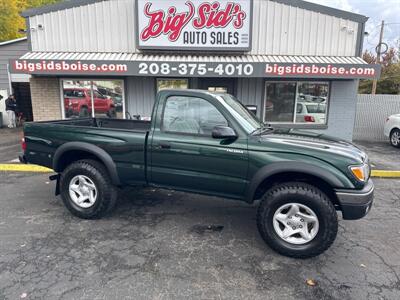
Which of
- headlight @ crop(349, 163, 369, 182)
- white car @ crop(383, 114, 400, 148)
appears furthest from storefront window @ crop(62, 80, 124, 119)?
white car @ crop(383, 114, 400, 148)

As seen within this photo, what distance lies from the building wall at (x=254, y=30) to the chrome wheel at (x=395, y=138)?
3461 millimetres

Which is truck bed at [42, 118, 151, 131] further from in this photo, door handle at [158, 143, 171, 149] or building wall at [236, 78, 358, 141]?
building wall at [236, 78, 358, 141]

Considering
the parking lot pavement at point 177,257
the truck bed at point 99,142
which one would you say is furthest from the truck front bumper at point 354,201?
the truck bed at point 99,142

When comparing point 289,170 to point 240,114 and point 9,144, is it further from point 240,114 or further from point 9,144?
point 9,144

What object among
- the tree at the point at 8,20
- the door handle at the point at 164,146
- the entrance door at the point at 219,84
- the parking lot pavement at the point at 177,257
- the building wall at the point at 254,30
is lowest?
the parking lot pavement at the point at 177,257

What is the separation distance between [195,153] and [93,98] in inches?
279

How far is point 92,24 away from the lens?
348 inches

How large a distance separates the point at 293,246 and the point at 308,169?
91cm

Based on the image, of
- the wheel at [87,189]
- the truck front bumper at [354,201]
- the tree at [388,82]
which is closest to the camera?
the truck front bumper at [354,201]

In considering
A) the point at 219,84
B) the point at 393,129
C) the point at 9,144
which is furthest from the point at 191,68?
the point at 393,129

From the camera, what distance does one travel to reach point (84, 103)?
955 cm

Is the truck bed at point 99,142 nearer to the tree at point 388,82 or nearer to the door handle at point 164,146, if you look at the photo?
the door handle at point 164,146

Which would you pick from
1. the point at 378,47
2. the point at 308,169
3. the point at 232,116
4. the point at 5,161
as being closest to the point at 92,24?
the point at 5,161

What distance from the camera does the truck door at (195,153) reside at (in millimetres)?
3463
